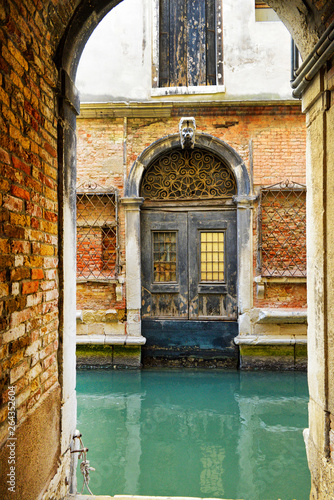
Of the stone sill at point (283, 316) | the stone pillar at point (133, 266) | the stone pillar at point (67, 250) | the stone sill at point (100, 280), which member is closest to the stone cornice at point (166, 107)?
the stone pillar at point (133, 266)

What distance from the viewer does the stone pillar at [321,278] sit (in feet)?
7.63

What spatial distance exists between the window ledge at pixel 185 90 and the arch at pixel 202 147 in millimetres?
739

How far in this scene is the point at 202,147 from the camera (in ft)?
21.0

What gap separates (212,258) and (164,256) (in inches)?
34.6

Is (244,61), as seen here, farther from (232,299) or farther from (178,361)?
(178,361)

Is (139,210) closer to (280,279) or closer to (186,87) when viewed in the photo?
(186,87)

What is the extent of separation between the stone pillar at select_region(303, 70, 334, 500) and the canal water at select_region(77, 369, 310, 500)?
905 millimetres

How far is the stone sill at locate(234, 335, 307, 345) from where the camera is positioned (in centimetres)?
608

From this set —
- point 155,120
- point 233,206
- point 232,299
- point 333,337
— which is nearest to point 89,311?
point 232,299

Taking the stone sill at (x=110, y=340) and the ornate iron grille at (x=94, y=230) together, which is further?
the ornate iron grille at (x=94, y=230)

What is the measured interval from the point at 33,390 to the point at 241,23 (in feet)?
21.8

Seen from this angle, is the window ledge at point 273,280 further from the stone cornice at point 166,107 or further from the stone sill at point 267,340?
the stone cornice at point 166,107

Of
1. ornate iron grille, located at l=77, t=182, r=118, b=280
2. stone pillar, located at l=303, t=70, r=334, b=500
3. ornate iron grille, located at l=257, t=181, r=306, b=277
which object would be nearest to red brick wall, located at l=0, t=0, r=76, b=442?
stone pillar, located at l=303, t=70, r=334, b=500

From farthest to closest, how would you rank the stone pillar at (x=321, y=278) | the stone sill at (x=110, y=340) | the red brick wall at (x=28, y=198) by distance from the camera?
the stone sill at (x=110, y=340), the stone pillar at (x=321, y=278), the red brick wall at (x=28, y=198)
